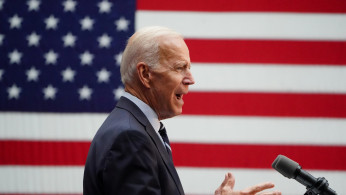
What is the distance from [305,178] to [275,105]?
44.0 inches

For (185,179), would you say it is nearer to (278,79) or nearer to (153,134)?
(278,79)

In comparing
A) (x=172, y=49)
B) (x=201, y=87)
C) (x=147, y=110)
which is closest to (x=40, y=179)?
(x=201, y=87)

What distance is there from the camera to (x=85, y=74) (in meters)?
2.19

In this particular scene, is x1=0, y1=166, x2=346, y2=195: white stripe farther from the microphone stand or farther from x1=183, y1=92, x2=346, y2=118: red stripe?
the microphone stand

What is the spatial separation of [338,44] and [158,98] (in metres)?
1.35

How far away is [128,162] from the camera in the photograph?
0.95m

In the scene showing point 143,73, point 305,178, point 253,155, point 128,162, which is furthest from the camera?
point 253,155

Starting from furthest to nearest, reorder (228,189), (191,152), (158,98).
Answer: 1. (191,152)
2. (158,98)
3. (228,189)

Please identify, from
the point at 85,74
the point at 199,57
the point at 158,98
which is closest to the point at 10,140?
the point at 85,74

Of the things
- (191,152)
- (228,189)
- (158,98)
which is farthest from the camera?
(191,152)

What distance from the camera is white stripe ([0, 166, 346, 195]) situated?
212 cm

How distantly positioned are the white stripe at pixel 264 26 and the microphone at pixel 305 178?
3.80ft

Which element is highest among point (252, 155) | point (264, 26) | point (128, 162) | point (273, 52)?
point (264, 26)

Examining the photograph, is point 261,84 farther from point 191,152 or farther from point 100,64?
point 100,64
